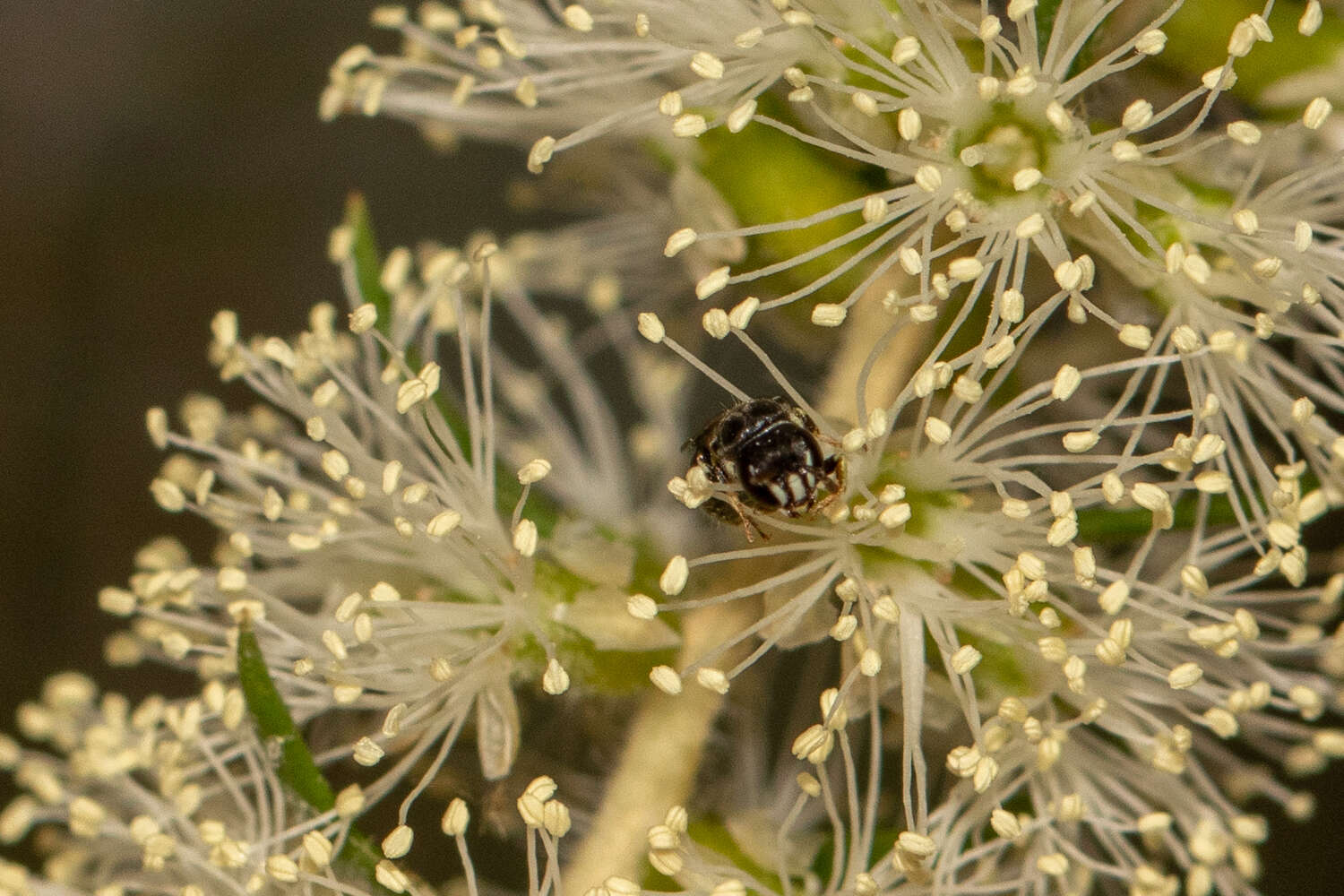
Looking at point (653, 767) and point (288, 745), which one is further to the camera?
point (653, 767)

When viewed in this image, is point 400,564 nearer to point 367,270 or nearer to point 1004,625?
point 367,270

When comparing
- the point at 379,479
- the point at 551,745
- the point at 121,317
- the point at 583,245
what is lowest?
the point at 551,745

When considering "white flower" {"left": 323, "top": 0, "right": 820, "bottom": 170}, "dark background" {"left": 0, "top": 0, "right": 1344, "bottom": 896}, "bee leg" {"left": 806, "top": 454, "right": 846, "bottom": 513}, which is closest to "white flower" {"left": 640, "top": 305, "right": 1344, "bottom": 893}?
"bee leg" {"left": 806, "top": 454, "right": 846, "bottom": 513}

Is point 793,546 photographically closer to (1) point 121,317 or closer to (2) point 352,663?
(2) point 352,663

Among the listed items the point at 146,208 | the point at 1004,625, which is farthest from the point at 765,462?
the point at 146,208

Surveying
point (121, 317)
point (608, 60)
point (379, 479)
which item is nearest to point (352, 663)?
point (379, 479)

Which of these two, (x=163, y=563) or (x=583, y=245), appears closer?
(x=163, y=563)

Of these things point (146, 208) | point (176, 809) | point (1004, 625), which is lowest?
point (176, 809)
